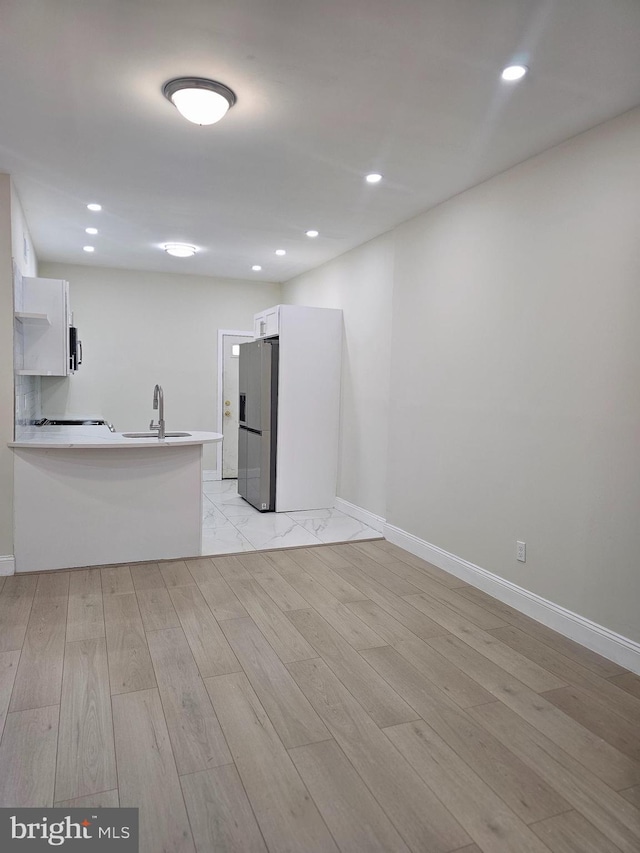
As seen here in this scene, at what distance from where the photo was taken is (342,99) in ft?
8.77

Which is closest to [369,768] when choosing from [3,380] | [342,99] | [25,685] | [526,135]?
[25,685]

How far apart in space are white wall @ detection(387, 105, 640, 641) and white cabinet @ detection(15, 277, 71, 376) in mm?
2806

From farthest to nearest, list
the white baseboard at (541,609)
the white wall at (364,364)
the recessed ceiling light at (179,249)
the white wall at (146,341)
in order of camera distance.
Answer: the white wall at (146,341) < the recessed ceiling light at (179,249) < the white wall at (364,364) < the white baseboard at (541,609)

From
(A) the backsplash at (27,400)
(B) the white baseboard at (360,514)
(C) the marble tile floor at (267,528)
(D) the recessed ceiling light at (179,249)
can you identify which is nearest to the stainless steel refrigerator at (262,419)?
(C) the marble tile floor at (267,528)

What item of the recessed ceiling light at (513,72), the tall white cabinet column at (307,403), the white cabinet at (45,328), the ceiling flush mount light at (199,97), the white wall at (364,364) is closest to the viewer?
the recessed ceiling light at (513,72)

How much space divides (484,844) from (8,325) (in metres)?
3.84

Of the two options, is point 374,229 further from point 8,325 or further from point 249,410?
point 8,325

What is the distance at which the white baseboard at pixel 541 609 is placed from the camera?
2.81 meters

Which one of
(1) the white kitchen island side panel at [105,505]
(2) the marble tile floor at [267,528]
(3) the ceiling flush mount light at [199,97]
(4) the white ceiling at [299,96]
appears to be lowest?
(2) the marble tile floor at [267,528]

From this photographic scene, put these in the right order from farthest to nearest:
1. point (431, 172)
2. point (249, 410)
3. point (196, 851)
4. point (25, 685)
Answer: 1. point (249, 410)
2. point (431, 172)
3. point (25, 685)
4. point (196, 851)

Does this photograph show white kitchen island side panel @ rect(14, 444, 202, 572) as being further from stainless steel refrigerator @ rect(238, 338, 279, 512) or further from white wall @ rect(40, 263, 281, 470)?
white wall @ rect(40, 263, 281, 470)

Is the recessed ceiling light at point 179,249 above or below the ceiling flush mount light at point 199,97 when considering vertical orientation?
above

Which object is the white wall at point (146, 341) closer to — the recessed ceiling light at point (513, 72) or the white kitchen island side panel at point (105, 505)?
the white kitchen island side panel at point (105, 505)

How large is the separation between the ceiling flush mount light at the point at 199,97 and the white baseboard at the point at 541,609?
10.1 ft
